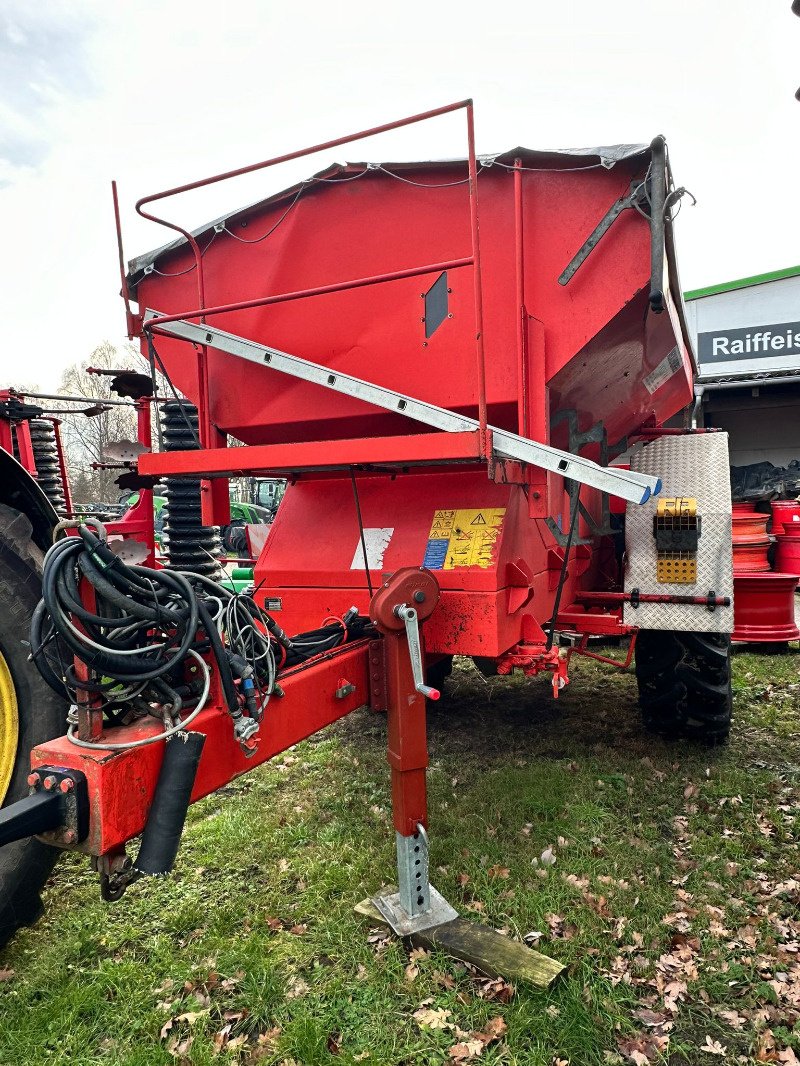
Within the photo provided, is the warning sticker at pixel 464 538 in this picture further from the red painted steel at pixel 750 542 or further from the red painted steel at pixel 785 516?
the red painted steel at pixel 785 516

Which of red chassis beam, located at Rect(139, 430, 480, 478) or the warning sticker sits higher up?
red chassis beam, located at Rect(139, 430, 480, 478)

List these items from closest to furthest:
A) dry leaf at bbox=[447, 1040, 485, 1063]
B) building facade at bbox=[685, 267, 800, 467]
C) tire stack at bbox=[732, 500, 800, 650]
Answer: dry leaf at bbox=[447, 1040, 485, 1063]
tire stack at bbox=[732, 500, 800, 650]
building facade at bbox=[685, 267, 800, 467]

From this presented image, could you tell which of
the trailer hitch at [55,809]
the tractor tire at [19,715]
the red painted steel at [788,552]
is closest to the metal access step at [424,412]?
the tractor tire at [19,715]

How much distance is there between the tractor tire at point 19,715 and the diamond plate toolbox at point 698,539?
291 centimetres

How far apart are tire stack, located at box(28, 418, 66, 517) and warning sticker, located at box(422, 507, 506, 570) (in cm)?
366

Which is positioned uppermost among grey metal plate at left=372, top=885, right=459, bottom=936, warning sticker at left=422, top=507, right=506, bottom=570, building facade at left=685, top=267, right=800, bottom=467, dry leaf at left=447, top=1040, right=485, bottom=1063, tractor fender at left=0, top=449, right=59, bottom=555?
building facade at left=685, top=267, right=800, bottom=467

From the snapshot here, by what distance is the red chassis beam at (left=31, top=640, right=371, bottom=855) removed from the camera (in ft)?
5.23

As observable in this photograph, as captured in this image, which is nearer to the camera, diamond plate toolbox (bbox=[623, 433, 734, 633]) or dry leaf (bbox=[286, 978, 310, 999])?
dry leaf (bbox=[286, 978, 310, 999])

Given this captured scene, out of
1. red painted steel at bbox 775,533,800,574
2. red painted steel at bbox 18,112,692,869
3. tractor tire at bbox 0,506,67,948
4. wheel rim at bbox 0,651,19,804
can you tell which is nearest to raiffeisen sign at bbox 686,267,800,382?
red painted steel at bbox 775,533,800,574

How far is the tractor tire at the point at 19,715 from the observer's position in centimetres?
203

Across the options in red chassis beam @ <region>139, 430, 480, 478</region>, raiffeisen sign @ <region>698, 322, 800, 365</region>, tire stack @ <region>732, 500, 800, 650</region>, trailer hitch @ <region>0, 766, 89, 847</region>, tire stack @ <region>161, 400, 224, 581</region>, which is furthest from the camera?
raiffeisen sign @ <region>698, 322, 800, 365</region>

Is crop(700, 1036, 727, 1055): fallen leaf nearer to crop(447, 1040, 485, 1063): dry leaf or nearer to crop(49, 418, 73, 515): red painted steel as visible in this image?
crop(447, 1040, 485, 1063): dry leaf

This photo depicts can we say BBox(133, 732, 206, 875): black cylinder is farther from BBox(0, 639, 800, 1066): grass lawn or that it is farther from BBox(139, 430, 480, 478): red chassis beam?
BBox(139, 430, 480, 478): red chassis beam

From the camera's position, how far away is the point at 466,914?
2656 millimetres
